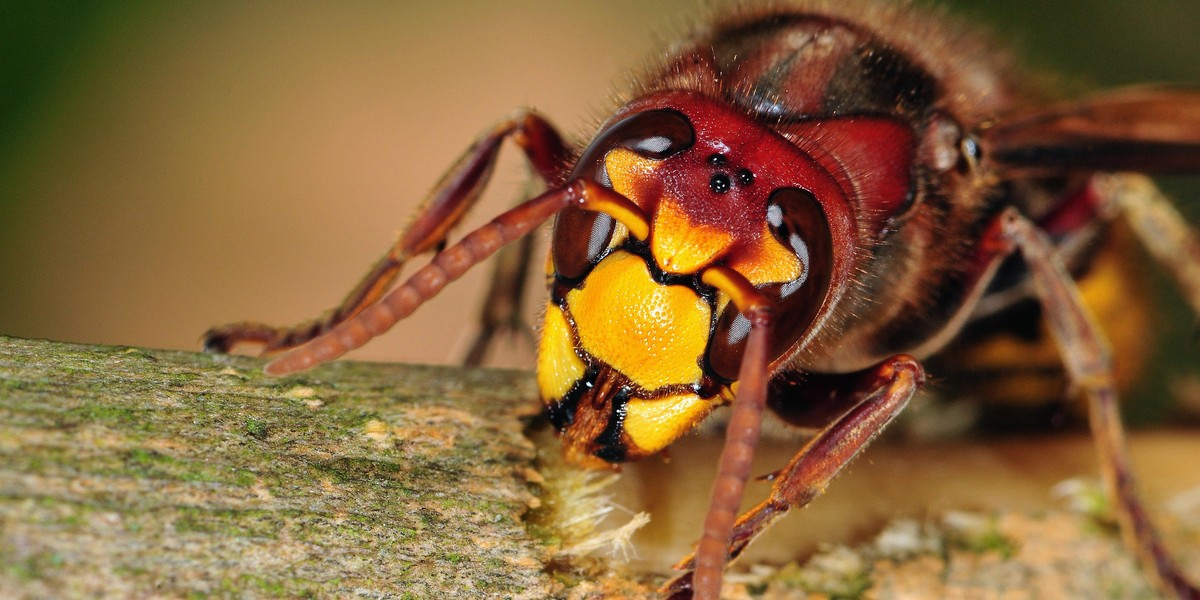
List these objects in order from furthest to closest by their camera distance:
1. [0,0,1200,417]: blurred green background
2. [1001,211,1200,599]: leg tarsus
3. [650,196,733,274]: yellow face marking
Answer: [0,0,1200,417]: blurred green background → [1001,211,1200,599]: leg tarsus → [650,196,733,274]: yellow face marking

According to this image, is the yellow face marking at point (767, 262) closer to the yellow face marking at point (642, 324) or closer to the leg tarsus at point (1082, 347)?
the yellow face marking at point (642, 324)

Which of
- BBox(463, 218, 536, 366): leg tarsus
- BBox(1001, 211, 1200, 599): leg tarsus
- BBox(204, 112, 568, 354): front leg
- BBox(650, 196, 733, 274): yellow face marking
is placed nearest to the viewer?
BBox(650, 196, 733, 274): yellow face marking

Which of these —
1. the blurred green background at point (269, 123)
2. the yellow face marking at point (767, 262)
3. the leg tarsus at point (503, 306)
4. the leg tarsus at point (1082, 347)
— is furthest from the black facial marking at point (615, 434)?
the blurred green background at point (269, 123)

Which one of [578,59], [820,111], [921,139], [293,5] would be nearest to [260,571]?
[820,111]

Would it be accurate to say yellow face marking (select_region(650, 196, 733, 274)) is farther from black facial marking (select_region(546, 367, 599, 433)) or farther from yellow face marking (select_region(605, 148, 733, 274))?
black facial marking (select_region(546, 367, 599, 433))

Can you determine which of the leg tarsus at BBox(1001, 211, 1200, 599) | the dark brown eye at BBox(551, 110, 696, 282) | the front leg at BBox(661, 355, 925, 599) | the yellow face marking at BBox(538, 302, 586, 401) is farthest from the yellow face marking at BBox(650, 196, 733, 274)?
the leg tarsus at BBox(1001, 211, 1200, 599)

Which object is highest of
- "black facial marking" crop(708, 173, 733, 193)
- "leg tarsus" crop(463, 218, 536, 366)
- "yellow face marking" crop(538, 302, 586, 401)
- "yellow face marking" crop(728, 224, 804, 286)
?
"leg tarsus" crop(463, 218, 536, 366)
